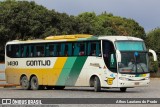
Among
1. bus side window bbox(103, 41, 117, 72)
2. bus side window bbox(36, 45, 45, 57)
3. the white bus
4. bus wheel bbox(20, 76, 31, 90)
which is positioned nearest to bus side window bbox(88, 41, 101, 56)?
the white bus

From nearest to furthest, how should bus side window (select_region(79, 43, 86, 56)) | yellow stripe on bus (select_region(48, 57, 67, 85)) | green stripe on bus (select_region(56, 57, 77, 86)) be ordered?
1. bus side window (select_region(79, 43, 86, 56))
2. green stripe on bus (select_region(56, 57, 77, 86))
3. yellow stripe on bus (select_region(48, 57, 67, 85))

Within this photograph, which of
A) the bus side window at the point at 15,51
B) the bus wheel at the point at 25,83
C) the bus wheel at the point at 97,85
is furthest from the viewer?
the bus side window at the point at 15,51

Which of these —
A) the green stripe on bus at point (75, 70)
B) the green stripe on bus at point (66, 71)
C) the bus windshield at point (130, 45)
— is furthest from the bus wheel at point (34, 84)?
the bus windshield at point (130, 45)

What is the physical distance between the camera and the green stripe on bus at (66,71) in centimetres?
3341

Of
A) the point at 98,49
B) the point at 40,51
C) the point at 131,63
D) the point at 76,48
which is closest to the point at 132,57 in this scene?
the point at 131,63

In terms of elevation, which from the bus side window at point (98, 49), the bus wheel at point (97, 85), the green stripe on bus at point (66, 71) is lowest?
the bus wheel at point (97, 85)

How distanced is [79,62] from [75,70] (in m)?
0.60

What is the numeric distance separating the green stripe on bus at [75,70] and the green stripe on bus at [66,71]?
0.22m

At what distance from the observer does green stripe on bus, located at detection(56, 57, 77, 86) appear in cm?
3341

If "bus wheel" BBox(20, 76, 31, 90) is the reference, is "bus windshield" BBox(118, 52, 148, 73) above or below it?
above

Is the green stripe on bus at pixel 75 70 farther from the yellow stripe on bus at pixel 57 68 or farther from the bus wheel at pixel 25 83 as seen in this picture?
the bus wheel at pixel 25 83

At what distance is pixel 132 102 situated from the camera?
72.9 feet

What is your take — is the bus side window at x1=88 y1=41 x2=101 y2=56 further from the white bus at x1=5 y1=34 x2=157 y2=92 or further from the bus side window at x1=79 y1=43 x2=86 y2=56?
the bus side window at x1=79 y1=43 x2=86 y2=56

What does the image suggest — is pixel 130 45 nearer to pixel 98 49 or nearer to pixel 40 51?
pixel 98 49
